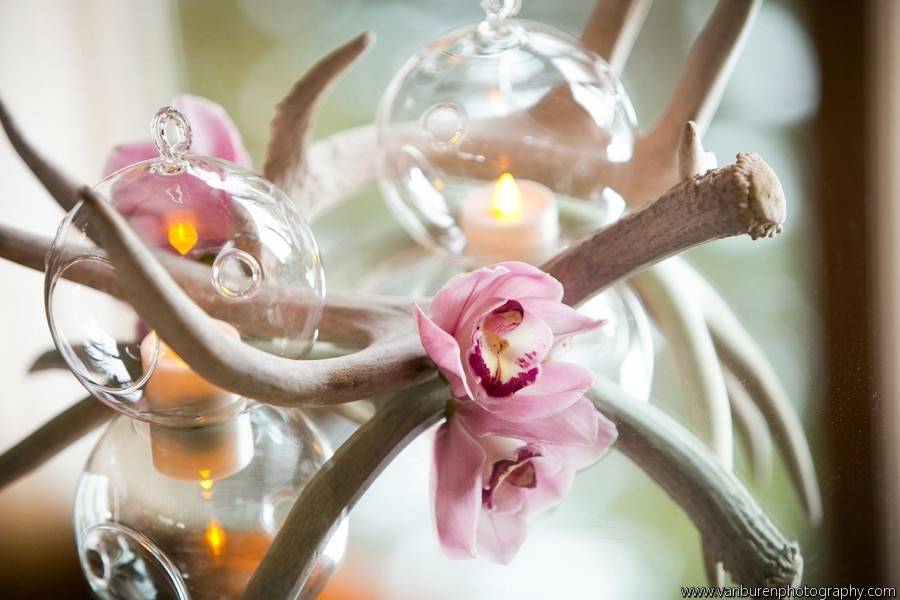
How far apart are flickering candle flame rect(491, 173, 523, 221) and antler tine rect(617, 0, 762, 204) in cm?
6

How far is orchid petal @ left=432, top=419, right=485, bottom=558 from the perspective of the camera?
18.4 inches

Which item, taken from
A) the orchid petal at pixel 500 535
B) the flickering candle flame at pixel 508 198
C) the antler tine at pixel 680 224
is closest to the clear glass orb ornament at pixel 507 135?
the flickering candle flame at pixel 508 198

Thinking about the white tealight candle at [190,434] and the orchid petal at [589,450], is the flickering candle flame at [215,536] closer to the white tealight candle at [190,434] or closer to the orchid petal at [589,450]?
the white tealight candle at [190,434]

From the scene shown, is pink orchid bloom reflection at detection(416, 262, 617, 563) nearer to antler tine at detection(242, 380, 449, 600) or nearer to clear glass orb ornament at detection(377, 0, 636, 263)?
antler tine at detection(242, 380, 449, 600)

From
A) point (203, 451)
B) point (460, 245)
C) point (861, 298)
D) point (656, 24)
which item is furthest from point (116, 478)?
point (656, 24)

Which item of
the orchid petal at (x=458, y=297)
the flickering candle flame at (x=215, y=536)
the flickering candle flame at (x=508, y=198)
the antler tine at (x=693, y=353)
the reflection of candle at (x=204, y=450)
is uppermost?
the orchid petal at (x=458, y=297)

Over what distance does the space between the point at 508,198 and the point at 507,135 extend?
1.4 inches

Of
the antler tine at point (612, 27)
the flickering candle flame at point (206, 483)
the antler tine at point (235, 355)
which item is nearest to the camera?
the antler tine at point (235, 355)

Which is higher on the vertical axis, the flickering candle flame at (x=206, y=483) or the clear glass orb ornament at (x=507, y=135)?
the clear glass orb ornament at (x=507, y=135)

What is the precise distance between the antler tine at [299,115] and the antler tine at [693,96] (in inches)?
7.0

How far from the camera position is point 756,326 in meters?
0.64

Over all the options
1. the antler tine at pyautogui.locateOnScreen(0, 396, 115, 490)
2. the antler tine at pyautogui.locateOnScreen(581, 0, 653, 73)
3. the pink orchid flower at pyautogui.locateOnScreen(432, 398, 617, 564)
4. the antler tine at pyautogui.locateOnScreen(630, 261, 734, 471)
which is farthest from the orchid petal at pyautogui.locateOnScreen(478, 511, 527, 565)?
the antler tine at pyautogui.locateOnScreen(581, 0, 653, 73)

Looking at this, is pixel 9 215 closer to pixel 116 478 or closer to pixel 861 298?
pixel 116 478

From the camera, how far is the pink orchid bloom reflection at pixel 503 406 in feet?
1.58
